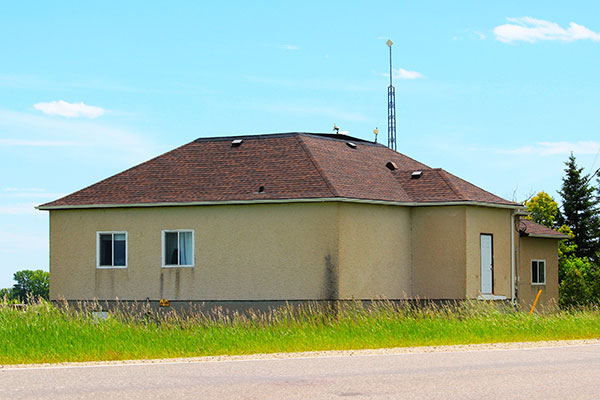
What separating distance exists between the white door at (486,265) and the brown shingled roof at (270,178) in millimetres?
1297

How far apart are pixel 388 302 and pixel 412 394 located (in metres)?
16.0

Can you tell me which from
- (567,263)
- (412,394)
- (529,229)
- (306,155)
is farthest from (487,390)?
(567,263)

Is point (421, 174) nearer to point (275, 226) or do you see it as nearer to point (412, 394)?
point (275, 226)

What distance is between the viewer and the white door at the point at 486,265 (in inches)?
1100

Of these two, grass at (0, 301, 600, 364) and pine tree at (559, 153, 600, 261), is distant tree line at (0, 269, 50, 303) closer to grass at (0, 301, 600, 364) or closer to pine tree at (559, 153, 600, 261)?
pine tree at (559, 153, 600, 261)

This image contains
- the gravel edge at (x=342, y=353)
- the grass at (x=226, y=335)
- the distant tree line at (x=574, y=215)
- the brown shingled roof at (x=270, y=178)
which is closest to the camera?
the gravel edge at (x=342, y=353)

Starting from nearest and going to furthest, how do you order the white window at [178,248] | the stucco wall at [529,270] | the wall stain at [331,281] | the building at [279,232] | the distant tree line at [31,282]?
1. the wall stain at [331,281]
2. the building at [279,232]
3. the white window at [178,248]
4. the stucco wall at [529,270]
5. the distant tree line at [31,282]

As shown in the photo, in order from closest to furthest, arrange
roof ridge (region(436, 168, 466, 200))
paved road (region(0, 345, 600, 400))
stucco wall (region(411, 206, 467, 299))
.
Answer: paved road (region(0, 345, 600, 400)), stucco wall (region(411, 206, 467, 299)), roof ridge (region(436, 168, 466, 200))

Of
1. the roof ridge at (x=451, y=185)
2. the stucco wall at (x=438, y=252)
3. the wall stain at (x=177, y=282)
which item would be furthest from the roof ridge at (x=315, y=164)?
the wall stain at (x=177, y=282)

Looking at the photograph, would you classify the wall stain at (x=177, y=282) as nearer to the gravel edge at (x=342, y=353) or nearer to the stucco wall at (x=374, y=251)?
the stucco wall at (x=374, y=251)

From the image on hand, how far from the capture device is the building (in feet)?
86.5

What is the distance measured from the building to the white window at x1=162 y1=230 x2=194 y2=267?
0.04 meters

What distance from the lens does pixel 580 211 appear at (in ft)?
183

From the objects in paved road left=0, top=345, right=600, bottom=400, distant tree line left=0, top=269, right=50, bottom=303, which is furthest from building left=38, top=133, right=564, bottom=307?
distant tree line left=0, top=269, right=50, bottom=303
